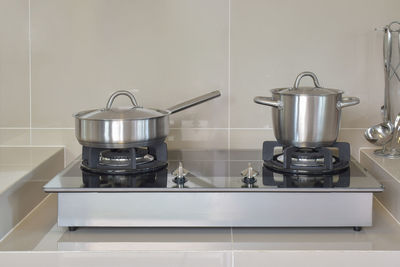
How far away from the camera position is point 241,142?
5.83ft

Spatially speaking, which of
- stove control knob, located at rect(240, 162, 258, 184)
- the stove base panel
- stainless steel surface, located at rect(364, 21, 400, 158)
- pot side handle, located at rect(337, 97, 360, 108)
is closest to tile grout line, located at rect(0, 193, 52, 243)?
the stove base panel

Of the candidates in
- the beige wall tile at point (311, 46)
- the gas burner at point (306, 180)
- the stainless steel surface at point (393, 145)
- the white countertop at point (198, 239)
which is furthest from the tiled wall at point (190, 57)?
the white countertop at point (198, 239)

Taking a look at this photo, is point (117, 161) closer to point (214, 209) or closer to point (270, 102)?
point (214, 209)

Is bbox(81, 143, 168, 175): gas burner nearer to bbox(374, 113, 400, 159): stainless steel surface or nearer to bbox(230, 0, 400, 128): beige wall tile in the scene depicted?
bbox(230, 0, 400, 128): beige wall tile

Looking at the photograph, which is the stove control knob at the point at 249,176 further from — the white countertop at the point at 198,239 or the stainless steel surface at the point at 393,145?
the stainless steel surface at the point at 393,145

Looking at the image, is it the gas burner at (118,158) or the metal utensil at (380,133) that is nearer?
the gas burner at (118,158)

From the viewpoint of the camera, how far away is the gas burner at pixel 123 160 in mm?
1382

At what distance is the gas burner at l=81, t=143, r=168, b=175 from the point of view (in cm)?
138

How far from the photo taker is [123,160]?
141 cm

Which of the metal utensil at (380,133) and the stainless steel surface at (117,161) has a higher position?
the metal utensil at (380,133)

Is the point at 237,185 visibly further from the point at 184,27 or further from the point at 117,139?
the point at 184,27

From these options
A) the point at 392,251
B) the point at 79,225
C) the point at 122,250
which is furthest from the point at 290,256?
the point at 79,225

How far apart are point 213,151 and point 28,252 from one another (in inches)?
27.5

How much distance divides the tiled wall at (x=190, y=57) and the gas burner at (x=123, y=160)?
30 centimetres
